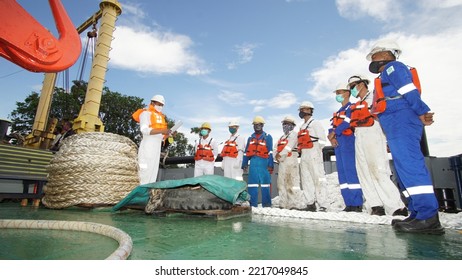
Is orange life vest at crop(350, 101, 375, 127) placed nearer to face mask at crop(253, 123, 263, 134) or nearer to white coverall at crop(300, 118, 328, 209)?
white coverall at crop(300, 118, 328, 209)

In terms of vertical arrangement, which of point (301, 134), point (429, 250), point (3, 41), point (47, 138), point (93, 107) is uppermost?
point (93, 107)

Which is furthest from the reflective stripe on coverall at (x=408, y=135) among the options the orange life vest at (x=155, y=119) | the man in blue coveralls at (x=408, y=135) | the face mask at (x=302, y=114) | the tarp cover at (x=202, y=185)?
the orange life vest at (x=155, y=119)

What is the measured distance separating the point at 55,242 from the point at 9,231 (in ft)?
2.02

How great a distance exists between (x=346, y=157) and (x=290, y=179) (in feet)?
4.92

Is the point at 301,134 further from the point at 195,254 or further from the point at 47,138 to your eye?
the point at 47,138

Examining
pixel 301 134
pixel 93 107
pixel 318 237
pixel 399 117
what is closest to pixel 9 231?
pixel 318 237

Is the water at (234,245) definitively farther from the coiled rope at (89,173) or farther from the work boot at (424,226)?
the coiled rope at (89,173)

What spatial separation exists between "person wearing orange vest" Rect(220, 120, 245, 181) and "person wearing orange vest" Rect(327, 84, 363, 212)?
2777mm

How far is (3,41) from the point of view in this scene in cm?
125

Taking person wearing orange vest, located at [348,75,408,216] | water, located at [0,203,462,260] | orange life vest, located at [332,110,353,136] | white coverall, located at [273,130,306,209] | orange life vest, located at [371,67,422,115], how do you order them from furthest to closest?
white coverall, located at [273,130,306,209], orange life vest, located at [332,110,353,136], person wearing orange vest, located at [348,75,408,216], orange life vest, located at [371,67,422,115], water, located at [0,203,462,260]

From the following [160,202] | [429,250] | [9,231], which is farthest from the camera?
[160,202]

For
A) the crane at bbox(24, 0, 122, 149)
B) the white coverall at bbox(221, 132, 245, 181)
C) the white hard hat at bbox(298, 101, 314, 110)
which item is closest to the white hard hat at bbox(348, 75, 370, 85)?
the white hard hat at bbox(298, 101, 314, 110)

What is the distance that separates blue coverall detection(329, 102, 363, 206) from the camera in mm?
4203

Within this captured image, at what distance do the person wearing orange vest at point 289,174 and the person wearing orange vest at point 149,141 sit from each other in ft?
8.65
